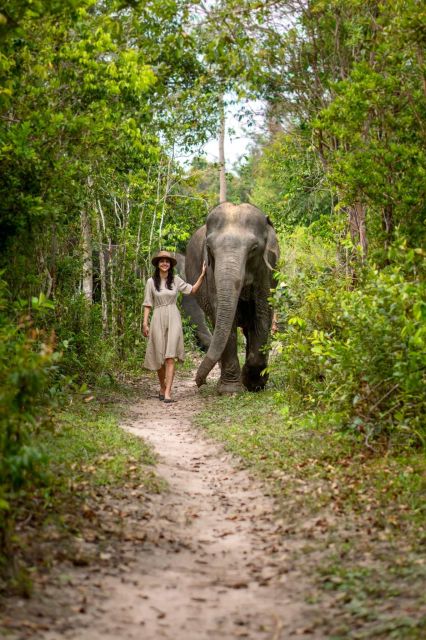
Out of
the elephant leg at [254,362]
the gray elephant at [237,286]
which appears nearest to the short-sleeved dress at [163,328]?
the gray elephant at [237,286]

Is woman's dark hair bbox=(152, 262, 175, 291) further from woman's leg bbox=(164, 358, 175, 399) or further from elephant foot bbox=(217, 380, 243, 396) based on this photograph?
elephant foot bbox=(217, 380, 243, 396)

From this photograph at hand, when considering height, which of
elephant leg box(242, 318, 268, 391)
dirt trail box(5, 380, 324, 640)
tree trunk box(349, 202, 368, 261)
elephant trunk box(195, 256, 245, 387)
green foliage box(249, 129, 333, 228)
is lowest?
dirt trail box(5, 380, 324, 640)

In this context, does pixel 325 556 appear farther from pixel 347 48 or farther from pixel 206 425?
pixel 347 48

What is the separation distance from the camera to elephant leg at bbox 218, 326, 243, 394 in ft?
47.5

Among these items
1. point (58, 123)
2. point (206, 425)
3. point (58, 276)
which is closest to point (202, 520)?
point (206, 425)

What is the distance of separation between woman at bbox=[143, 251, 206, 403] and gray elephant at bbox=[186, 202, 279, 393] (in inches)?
22.0

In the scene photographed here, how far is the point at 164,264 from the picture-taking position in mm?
14391

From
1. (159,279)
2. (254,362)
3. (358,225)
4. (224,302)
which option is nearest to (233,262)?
(224,302)

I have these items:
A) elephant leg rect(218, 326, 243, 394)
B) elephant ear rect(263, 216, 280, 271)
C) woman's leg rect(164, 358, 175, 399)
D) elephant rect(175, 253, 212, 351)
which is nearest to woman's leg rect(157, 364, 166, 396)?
woman's leg rect(164, 358, 175, 399)

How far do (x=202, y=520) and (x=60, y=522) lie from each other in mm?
1364

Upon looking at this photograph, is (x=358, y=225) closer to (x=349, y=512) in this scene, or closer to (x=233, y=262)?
(x=233, y=262)

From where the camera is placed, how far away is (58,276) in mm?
13883

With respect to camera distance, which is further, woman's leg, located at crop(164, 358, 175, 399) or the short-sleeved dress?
the short-sleeved dress

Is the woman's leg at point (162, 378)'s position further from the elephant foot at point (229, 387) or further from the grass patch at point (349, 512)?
the grass patch at point (349, 512)
